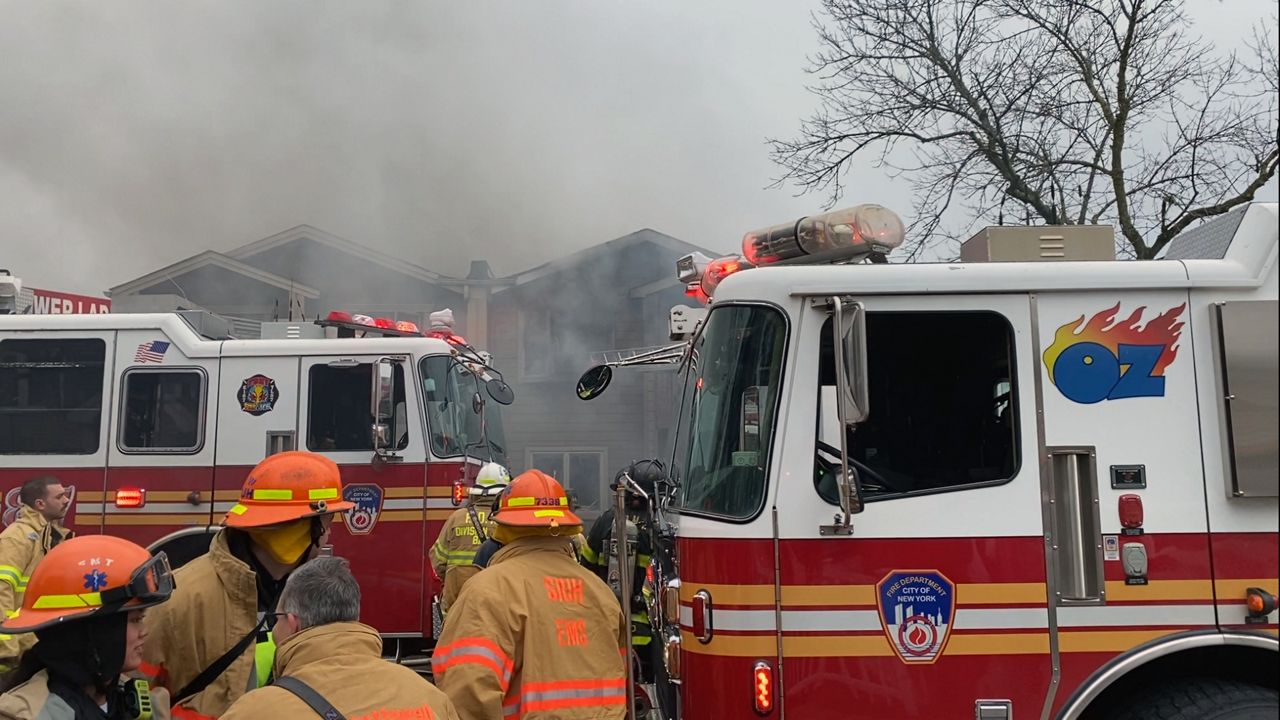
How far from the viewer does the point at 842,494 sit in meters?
3.17

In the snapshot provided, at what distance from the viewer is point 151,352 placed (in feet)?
23.5

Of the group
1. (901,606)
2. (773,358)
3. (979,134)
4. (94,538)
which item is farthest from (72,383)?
(979,134)

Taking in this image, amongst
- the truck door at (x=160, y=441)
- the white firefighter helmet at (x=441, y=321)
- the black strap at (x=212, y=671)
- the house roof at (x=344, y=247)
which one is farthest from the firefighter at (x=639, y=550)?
the house roof at (x=344, y=247)

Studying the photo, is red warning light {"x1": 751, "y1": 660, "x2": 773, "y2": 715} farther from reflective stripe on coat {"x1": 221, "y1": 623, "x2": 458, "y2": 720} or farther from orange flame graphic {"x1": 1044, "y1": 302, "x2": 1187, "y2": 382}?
orange flame graphic {"x1": 1044, "y1": 302, "x2": 1187, "y2": 382}

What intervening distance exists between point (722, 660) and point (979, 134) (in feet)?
34.8

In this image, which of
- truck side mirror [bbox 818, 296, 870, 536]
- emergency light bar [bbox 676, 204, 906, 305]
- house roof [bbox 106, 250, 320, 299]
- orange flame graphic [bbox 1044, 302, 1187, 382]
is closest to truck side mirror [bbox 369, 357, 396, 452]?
emergency light bar [bbox 676, 204, 906, 305]

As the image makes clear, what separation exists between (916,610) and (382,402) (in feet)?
15.6

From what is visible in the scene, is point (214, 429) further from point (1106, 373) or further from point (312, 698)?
point (1106, 373)

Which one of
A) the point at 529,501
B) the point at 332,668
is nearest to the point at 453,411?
the point at 529,501

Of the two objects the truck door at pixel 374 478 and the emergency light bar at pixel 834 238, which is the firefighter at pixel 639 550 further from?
the truck door at pixel 374 478

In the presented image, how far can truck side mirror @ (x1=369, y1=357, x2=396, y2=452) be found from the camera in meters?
6.83

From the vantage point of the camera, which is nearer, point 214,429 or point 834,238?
point 834,238

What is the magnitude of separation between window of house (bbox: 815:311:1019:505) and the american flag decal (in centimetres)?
582

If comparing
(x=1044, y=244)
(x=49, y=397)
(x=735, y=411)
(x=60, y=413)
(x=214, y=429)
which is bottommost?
(x=735, y=411)
